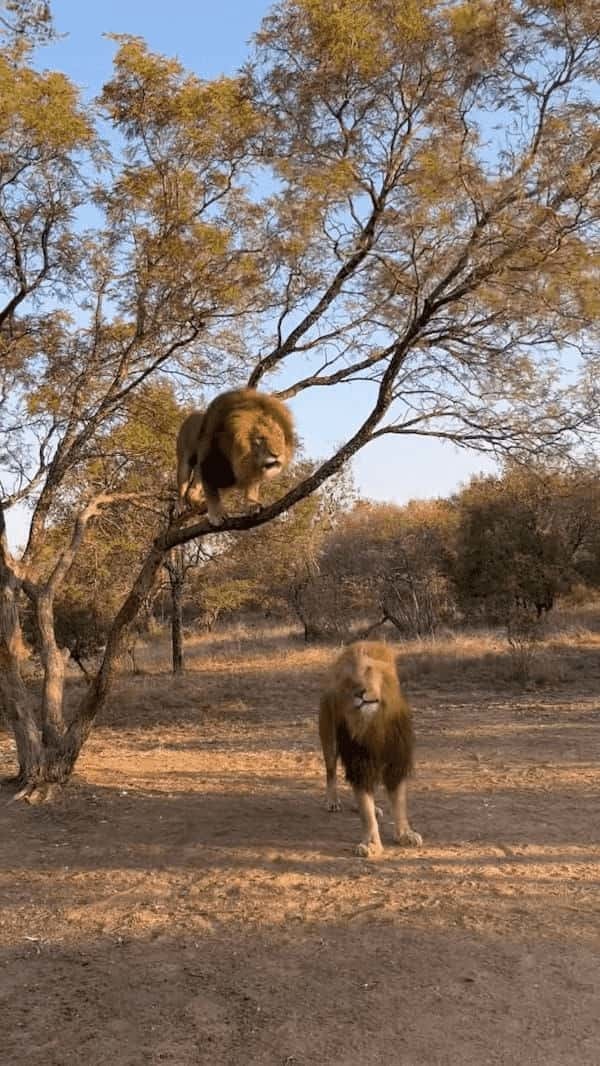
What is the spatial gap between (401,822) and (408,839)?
14cm

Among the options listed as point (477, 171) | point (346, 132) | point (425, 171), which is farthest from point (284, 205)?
point (477, 171)

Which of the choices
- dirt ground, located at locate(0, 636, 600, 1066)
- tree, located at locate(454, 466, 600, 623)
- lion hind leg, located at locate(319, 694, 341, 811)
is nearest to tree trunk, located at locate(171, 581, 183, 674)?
tree, located at locate(454, 466, 600, 623)

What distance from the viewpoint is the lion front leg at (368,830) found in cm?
667

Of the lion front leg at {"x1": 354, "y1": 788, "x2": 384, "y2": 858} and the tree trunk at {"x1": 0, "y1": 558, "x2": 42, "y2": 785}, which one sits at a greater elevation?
the tree trunk at {"x1": 0, "y1": 558, "x2": 42, "y2": 785}

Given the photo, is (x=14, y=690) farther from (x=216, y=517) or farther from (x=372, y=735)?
(x=372, y=735)

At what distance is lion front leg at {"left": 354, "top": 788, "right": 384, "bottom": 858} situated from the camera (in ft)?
21.9

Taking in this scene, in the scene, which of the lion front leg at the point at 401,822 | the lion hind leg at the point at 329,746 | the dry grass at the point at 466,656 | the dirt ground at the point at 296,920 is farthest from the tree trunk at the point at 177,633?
the lion front leg at the point at 401,822

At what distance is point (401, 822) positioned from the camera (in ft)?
23.1

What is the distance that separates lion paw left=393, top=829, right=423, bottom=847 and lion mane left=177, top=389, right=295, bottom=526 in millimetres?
2882

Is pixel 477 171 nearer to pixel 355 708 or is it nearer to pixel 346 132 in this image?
pixel 346 132

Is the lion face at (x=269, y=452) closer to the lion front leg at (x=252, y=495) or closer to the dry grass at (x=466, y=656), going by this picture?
the lion front leg at (x=252, y=495)

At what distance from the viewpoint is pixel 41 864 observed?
6.85 metres

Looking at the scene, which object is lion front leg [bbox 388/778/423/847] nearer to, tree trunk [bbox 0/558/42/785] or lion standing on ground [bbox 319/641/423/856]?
lion standing on ground [bbox 319/641/423/856]

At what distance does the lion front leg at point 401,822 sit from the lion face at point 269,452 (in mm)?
2723
